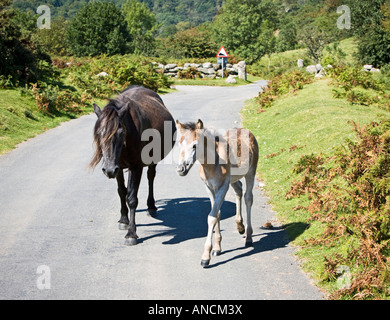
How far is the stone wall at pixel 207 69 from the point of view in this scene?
46656 mm

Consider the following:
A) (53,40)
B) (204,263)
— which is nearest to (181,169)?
(204,263)

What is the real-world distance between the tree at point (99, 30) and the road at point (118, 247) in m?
51.2

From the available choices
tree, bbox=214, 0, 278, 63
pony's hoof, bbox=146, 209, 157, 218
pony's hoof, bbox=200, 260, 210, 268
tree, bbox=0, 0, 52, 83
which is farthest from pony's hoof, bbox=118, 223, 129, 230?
tree, bbox=214, 0, 278, 63

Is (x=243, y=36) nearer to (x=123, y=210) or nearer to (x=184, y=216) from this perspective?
(x=184, y=216)

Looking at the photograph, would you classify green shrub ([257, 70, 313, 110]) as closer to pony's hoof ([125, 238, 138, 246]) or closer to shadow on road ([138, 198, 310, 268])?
shadow on road ([138, 198, 310, 268])

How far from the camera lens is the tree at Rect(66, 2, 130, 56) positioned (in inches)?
2435

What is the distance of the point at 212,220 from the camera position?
7.36 meters

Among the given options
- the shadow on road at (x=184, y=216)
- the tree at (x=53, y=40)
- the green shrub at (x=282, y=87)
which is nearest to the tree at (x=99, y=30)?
the tree at (x=53, y=40)

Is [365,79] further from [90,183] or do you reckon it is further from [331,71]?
[90,183]

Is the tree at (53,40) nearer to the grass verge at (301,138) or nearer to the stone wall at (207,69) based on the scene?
the stone wall at (207,69)

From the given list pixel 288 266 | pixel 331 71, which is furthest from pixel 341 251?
pixel 331 71

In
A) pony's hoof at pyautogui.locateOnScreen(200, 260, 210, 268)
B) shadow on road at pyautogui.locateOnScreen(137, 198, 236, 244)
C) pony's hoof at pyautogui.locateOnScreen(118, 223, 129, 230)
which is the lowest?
shadow on road at pyautogui.locateOnScreen(137, 198, 236, 244)

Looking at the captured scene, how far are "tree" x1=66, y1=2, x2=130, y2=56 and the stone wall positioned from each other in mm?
16522

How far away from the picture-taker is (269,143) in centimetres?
1614
